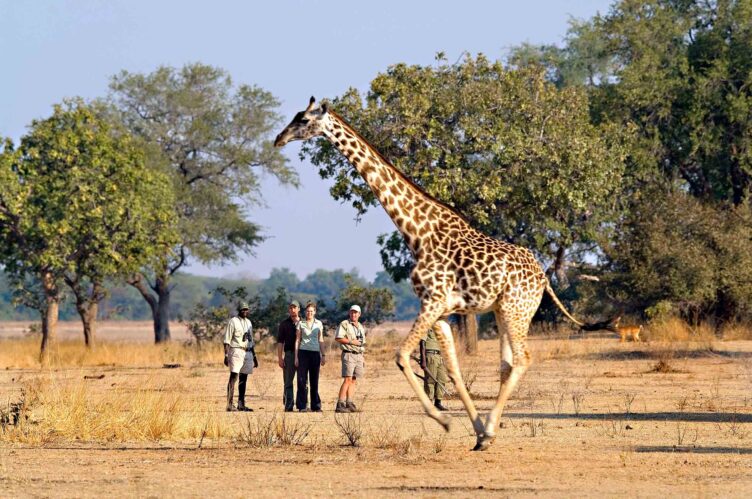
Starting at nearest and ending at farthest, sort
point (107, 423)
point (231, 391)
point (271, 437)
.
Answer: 1. point (271, 437)
2. point (107, 423)
3. point (231, 391)

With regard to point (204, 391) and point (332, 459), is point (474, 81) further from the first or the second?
point (332, 459)

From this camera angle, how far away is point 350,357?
19.7 meters

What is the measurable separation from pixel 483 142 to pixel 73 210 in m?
11.6

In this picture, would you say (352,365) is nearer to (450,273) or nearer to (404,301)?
(450,273)

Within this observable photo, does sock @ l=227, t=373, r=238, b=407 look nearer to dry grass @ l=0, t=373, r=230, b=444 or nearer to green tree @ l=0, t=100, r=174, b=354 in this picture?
dry grass @ l=0, t=373, r=230, b=444

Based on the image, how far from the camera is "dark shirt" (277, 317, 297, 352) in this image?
20547 mm

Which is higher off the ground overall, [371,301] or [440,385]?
[371,301]

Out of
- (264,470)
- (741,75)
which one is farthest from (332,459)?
(741,75)

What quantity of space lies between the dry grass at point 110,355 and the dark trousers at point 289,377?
14917mm

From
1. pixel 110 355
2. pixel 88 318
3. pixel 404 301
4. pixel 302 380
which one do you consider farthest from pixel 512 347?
pixel 404 301

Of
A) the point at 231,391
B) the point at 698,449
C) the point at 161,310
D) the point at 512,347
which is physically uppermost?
the point at 161,310

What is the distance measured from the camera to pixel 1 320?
127125 millimetres

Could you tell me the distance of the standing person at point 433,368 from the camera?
63.9 feet

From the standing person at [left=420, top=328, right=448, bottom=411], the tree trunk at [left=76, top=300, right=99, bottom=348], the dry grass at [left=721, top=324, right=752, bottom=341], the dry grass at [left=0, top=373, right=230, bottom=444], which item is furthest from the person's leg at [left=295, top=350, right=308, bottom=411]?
the tree trunk at [left=76, top=300, right=99, bottom=348]
